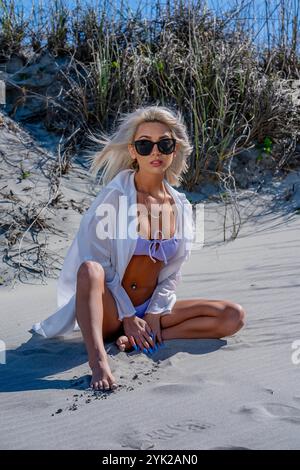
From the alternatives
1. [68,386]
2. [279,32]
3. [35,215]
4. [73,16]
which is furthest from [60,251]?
[279,32]

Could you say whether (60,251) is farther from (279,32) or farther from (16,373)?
(279,32)

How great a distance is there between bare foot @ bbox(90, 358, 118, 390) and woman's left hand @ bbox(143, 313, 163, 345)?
1.95 ft

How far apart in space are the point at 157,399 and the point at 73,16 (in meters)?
6.40

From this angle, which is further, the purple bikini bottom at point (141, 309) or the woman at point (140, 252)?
the purple bikini bottom at point (141, 309)

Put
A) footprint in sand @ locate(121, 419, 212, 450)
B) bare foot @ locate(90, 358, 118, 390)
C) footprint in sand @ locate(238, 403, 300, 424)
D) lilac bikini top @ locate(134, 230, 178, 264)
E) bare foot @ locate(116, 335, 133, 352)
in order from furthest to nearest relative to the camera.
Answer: lilac bikini top @ locate(134, 230, 178, 264) < bare foot @ locate(116, 335, 133, 352) < bare foot @ locate(90, 358, 118, 390) < footprint in sand @ locate(238, 403, 300, 424) < footprint in sand @ locate(121, 419, 212, 450)

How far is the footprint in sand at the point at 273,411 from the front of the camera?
9.61 feet

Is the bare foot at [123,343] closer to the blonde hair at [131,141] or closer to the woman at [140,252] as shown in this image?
the woman at [140,252]

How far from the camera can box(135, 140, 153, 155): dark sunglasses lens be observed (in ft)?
13.3

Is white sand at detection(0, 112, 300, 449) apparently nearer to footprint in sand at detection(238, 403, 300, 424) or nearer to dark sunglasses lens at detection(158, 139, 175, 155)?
footprint in sand at detection(238, 403, 300, 424)

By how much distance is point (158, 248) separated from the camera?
411 cm

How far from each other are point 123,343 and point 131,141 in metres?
1.02
